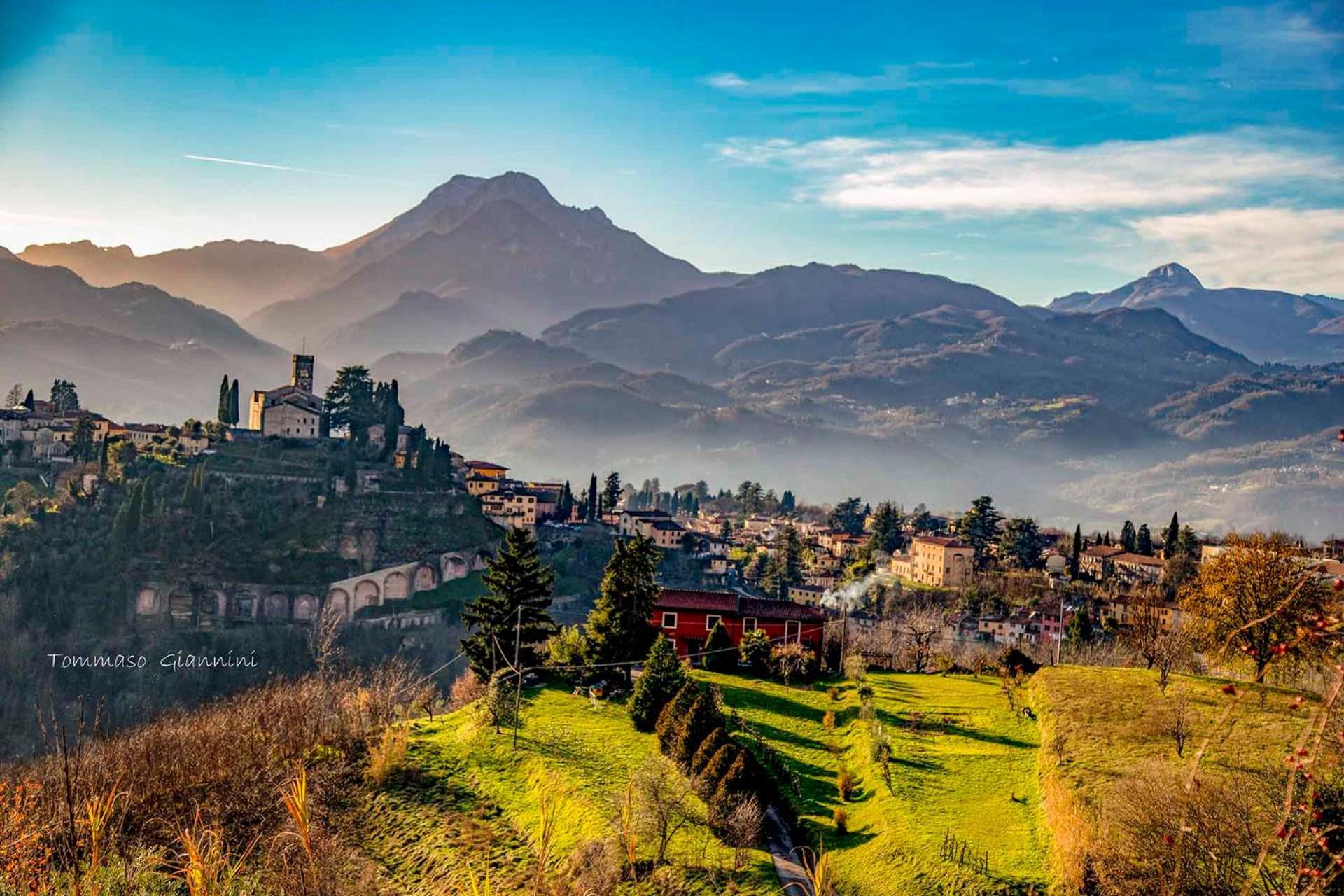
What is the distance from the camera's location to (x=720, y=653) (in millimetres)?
39625

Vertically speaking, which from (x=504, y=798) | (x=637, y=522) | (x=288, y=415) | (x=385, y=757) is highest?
(x=288, y=415)

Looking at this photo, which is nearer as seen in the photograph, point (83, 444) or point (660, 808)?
point (660, 808)

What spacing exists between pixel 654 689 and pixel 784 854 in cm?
896

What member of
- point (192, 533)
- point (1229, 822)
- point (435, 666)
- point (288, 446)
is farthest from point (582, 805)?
point (288, 446)

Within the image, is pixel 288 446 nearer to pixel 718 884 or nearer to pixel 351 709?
pixel 351 709

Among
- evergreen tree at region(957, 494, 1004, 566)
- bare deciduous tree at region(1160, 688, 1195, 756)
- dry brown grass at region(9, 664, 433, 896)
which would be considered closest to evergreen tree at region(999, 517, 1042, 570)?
evergreen tree at region(957, 494, 1004, 566)

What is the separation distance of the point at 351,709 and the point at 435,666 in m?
44.9

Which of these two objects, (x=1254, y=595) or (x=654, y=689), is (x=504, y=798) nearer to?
(x=654, y=689)

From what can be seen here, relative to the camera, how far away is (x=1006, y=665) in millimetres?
36406

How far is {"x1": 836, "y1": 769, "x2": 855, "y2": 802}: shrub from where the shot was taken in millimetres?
24031

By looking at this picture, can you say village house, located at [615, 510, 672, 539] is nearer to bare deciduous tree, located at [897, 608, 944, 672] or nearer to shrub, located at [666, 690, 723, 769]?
bare deciduous tree, located at [897, 608, 944, 672]

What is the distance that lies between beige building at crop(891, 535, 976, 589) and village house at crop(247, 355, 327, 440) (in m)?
54.3

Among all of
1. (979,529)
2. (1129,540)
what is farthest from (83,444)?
(1129,540)

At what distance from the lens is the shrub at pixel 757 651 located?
125ft
